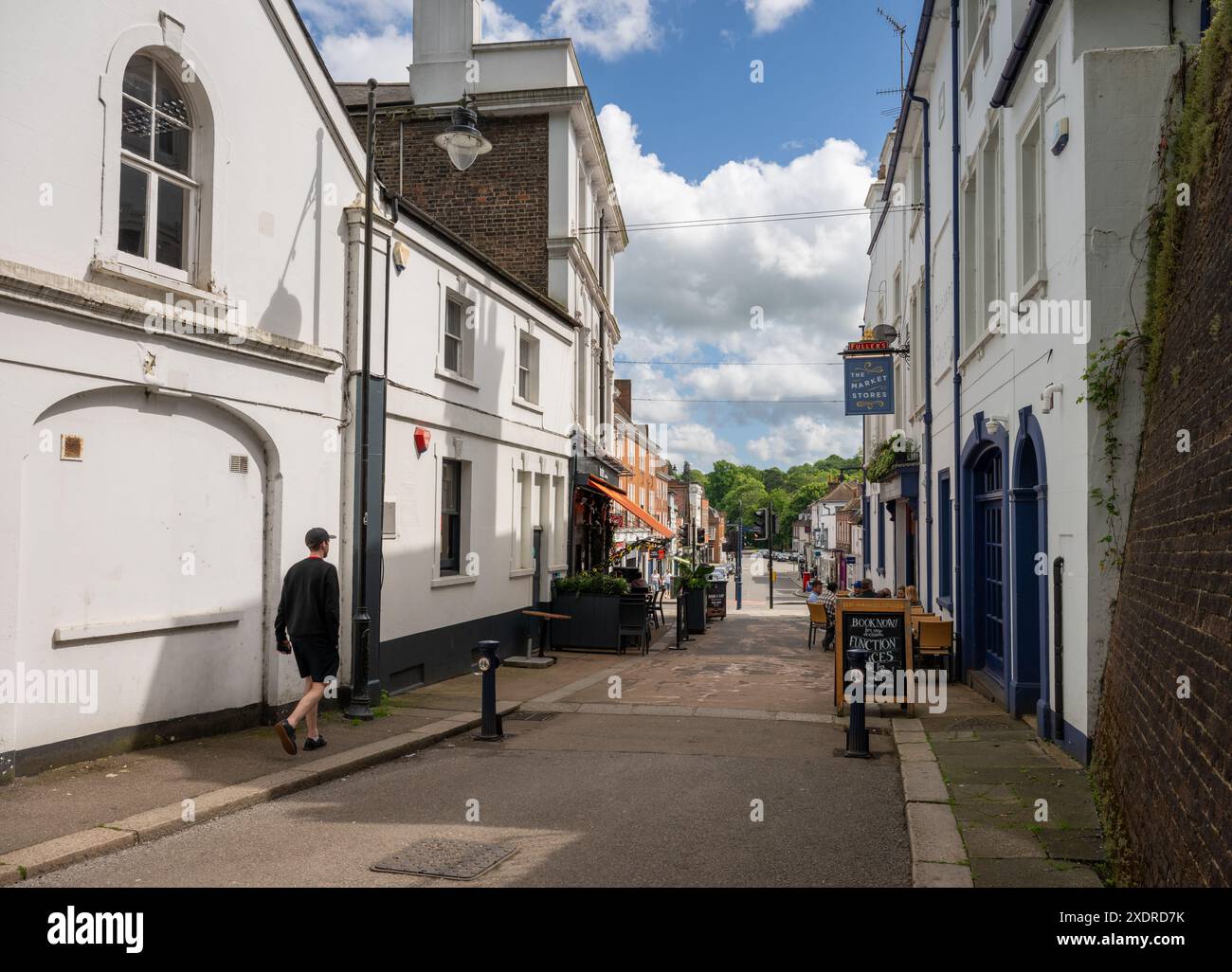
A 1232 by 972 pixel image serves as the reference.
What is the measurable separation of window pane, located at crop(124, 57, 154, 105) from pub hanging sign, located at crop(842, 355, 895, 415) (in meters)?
13.6

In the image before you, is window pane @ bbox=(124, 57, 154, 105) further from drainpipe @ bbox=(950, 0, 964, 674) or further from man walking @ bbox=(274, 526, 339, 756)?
drainpipe @ bbox=(950, 0, 964, 674)

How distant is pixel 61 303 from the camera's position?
277 inches

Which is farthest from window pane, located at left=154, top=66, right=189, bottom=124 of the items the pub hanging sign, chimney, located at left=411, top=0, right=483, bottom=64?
chimney, located at left=411, top=0, right=483, bottom=64

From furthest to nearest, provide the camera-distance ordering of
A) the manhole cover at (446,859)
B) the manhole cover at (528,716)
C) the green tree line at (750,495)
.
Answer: the green tree line at (750,495), the manhole cover at (528,716), the manhole cover at (446,859)

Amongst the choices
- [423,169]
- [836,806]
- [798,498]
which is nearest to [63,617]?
[836,806]

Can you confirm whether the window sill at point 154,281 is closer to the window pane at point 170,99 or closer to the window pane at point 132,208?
the window pane at point 132,208

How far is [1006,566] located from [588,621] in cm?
892

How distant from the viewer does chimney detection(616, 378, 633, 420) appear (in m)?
57.8

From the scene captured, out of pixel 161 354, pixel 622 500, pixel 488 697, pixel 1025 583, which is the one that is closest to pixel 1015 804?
pixel 1025 583

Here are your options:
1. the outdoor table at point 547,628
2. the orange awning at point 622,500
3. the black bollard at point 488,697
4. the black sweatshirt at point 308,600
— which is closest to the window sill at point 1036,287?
the black bollard at point 488,697

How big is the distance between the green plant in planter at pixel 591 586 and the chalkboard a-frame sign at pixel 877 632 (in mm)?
7581

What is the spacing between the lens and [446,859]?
561 centimetres

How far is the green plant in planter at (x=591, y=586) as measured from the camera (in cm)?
1817
